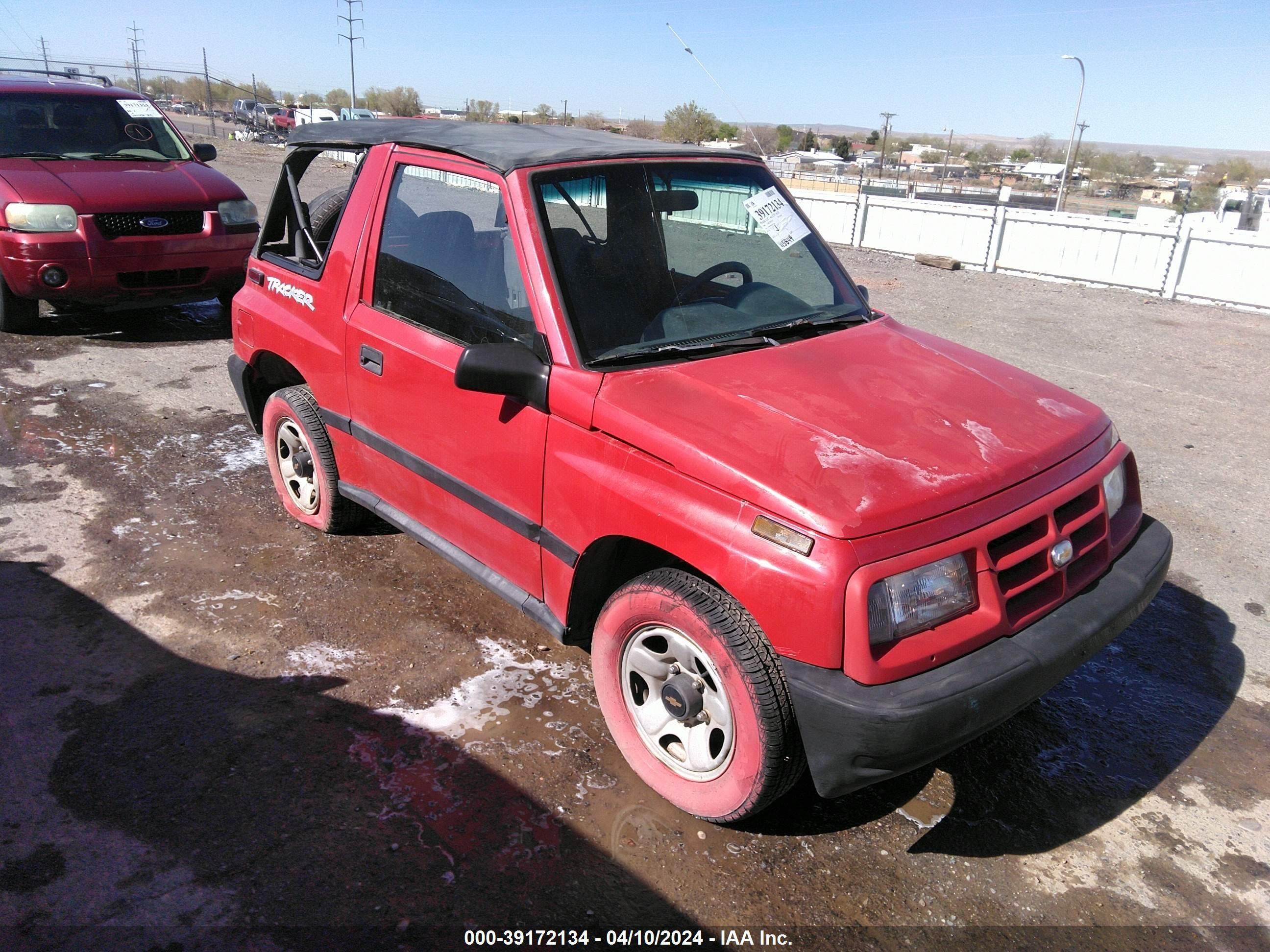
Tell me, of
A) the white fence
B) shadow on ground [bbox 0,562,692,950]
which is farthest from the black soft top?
the white fence

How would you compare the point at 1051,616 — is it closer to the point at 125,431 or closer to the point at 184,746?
the point at 184,746

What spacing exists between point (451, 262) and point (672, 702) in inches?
71.2

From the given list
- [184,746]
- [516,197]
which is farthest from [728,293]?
[184,746]

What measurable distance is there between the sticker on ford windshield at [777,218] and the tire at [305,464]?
220 centimetres

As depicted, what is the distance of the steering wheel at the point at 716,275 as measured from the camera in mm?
3199

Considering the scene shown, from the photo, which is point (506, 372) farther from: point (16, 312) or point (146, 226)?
point (16, 312)

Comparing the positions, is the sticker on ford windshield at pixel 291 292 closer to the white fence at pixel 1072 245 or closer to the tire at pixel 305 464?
the tire at pixel 305 464

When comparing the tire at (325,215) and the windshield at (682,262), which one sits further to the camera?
the tire at (325,215)

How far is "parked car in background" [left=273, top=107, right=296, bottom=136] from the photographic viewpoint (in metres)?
45.0

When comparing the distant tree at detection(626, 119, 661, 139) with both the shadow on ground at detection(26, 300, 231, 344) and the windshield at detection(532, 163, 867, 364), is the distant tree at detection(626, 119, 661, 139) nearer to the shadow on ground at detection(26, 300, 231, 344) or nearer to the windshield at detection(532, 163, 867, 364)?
the shadow on ground at detection(26, 300, 231, 344)

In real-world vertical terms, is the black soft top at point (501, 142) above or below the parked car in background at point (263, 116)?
below

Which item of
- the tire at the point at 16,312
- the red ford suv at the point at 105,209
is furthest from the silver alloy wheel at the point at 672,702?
the tire at the point at 16,312

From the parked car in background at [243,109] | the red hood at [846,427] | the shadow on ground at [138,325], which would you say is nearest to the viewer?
the red hood at [846,427]

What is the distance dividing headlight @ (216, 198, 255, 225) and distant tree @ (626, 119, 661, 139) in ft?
90.6
